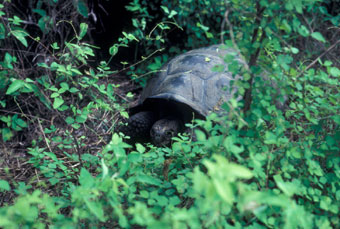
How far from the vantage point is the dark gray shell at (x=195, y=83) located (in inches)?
122

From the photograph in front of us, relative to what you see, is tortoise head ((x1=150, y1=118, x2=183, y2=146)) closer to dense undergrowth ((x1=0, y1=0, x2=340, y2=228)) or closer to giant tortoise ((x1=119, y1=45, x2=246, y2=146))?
giant tortoise ((x1=119, y1=45, x2=246, y2=146))

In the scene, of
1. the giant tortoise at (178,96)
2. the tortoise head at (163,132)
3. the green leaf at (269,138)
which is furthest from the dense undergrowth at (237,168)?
the giant tortoise at (178,96)

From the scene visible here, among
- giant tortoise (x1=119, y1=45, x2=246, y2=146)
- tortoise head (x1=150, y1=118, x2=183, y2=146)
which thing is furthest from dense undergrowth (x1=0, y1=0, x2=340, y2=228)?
giant tortoise (x1=119, y1=45, x2=246, y2=146)

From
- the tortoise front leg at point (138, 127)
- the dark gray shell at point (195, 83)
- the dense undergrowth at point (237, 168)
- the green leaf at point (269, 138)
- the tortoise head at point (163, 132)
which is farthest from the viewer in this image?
the tortoise front leg at point (138, 127)

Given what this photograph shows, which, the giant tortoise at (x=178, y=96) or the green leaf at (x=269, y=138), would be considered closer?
the green leaf at (x=269, y=138)

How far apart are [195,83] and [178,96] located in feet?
0.78

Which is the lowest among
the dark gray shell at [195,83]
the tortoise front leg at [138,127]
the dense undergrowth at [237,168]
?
the tortoise front leg at [138,127]

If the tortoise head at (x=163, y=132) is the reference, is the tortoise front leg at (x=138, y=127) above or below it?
below

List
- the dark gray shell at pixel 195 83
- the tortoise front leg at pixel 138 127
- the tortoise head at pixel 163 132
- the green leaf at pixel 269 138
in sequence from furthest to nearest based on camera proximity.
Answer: the tortoise front leg at pixel 138 127 → the dark gray shell at pixel 195 83 → the tortoise head at pixel 163 132 → the green leaf at pixel 269 138

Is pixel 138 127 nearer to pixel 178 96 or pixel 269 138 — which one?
pixel 178 96

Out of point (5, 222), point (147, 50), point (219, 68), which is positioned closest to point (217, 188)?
point (5, 222)

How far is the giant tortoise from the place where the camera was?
306cm

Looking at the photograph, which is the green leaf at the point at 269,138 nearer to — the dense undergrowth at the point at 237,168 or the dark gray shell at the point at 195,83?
the dense undergrowth at the point at 237,168

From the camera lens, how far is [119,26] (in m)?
4.42
